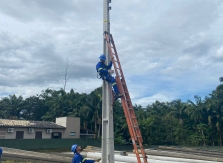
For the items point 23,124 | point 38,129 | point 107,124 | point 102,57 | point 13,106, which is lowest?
point 38,129

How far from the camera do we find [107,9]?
8.59 meters

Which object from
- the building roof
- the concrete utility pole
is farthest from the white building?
the concrete utility pole

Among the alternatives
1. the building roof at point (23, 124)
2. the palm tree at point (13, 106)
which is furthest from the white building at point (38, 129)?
the palm tree at point (13, 106)

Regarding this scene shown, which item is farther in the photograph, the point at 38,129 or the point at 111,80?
the point at 38,129

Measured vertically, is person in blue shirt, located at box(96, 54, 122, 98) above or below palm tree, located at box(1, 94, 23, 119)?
below

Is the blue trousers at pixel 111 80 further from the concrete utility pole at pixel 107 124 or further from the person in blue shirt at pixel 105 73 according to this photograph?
the concrete utility pole at pixel 107 124

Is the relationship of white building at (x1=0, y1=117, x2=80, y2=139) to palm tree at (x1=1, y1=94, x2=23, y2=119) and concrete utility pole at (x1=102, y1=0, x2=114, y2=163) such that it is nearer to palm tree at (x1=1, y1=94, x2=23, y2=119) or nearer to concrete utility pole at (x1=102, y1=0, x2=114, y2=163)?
palm tree at (x1=1, y1=94, x2=23, y2=119)

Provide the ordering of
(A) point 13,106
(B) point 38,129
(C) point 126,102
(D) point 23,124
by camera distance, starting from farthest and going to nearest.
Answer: (A) point 13,106 < (B) point 38,129 < (D) point 23,124 < (C) point 126,102

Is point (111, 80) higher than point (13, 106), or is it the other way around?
point (13, 106)

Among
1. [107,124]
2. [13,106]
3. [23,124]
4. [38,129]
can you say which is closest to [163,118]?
[38,129]

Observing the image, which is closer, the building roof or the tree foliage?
the building roof

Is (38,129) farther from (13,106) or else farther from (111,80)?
(111,80)

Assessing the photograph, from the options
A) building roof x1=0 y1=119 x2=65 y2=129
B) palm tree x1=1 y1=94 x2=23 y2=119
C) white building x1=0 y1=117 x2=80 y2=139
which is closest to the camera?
white building x1=0 y1=117 x2=80 y2=139

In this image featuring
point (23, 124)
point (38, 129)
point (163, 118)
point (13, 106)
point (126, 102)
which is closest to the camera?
point (126, 102)
